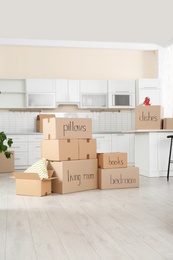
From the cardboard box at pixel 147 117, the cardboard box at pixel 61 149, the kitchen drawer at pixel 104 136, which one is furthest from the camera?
the kitchen drawer at pixel 104 136

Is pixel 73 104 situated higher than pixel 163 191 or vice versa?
pixel 73 104

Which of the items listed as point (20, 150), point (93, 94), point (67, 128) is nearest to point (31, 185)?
point (67, 128)

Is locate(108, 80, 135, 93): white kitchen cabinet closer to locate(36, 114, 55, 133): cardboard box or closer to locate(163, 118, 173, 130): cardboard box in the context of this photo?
locate(36, 114, 55, 133): cardboard box

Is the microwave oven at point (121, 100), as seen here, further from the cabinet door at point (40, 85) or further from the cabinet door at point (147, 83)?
the cabinet door at point (40, 85)

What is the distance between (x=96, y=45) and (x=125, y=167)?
14.8 ft

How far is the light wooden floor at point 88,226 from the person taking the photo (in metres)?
2.36

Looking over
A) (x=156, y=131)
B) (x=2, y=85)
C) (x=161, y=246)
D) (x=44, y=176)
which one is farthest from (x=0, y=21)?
(x=161, y=246)

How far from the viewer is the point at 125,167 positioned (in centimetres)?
521

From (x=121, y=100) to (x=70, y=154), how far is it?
13.8 feet

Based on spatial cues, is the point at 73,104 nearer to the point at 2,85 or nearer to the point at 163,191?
the point at 2,85

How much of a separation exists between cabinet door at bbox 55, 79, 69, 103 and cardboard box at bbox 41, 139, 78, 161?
3623 mm

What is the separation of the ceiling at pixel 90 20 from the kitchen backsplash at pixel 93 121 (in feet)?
5.38

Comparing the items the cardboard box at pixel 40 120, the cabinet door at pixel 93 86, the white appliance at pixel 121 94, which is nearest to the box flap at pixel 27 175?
the cardboard box at pixel 40 120

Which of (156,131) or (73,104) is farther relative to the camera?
(73,104)
